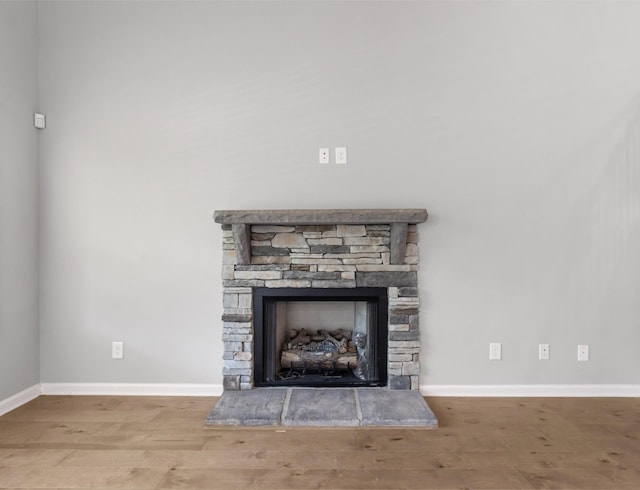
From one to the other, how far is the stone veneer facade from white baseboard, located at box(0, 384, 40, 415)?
133 centimetres

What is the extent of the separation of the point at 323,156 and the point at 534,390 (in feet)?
7.08

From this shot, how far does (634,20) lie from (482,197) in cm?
156

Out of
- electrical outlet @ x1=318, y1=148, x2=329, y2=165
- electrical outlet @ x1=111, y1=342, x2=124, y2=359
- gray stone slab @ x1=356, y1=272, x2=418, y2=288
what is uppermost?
electrical outlet @ x1=318, y1=148, x2=329, y2=165

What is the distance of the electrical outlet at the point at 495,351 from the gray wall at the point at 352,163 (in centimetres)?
5

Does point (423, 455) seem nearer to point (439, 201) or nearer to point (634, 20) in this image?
point (439, 201)

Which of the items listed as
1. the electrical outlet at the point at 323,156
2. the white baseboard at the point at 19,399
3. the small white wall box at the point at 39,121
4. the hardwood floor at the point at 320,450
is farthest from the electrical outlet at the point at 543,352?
the small white wall box at the point at 39,121

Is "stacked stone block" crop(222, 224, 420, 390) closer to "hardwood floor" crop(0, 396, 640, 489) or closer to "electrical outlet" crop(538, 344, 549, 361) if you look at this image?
"hardwood floor" crop(0, 396, 640, 489)

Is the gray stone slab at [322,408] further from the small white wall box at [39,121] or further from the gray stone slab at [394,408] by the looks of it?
the small white wall box at [39,121]

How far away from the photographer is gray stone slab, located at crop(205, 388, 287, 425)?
7.68 ft

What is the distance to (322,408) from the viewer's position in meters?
2.47

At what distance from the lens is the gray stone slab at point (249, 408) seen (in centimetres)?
234

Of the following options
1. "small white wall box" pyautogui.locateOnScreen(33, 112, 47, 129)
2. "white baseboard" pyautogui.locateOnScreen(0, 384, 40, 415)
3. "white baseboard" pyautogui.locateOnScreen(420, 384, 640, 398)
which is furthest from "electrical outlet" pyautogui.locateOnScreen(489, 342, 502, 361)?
"small white wall box" pyautogui.locateOnScreen(33, 112, 47, 129)

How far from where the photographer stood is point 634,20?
2.76 metres

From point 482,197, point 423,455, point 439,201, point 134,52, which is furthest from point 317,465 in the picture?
point 134,52
